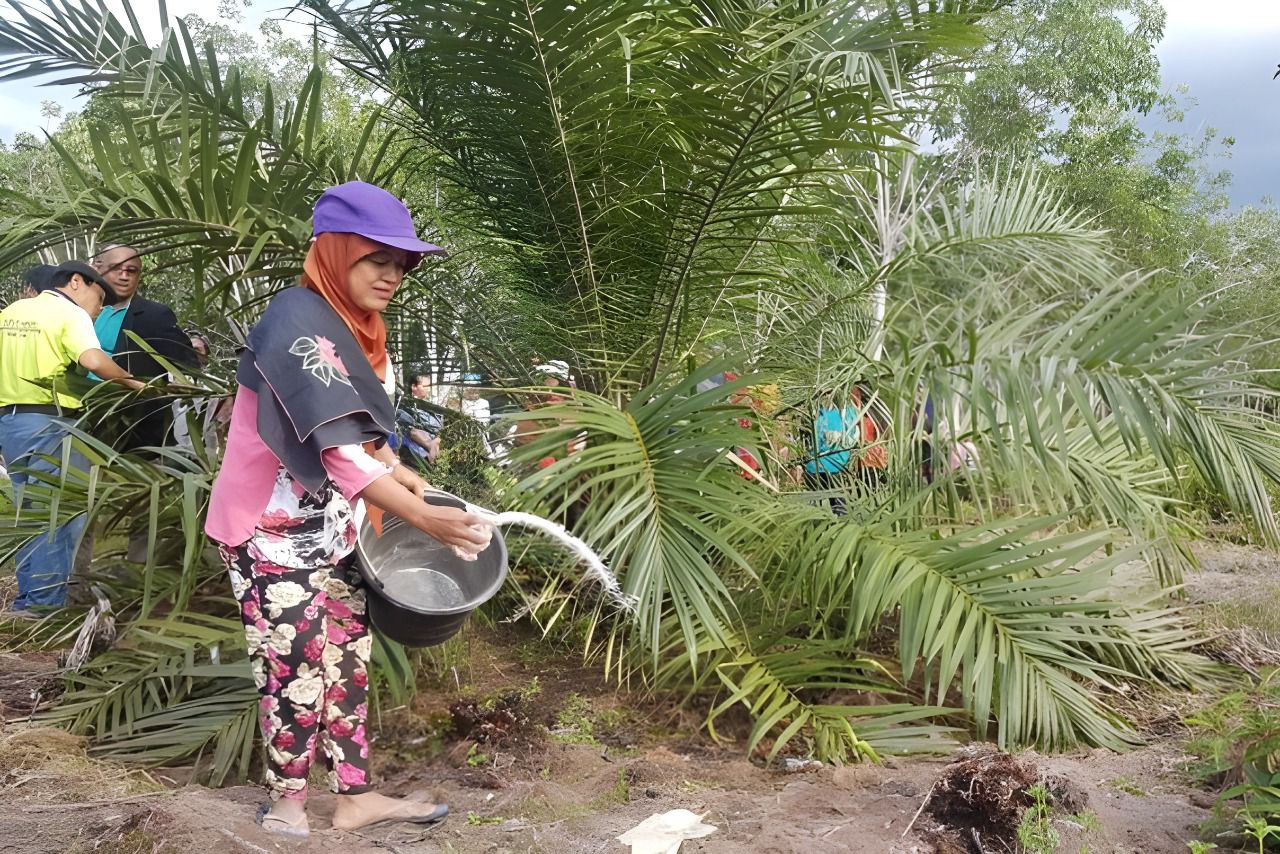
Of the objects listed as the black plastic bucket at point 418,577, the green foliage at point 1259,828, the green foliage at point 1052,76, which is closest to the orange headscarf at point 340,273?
the black plastic bucket at point 418,577

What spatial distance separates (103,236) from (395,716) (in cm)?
174

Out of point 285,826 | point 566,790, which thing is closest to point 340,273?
point 285,826

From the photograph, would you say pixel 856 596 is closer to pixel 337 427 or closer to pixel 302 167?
pixel 337 427

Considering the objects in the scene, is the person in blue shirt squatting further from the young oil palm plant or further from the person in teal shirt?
the person in teal shirt

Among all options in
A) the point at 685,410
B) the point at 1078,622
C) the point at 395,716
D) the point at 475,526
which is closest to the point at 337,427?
the point at 475,526

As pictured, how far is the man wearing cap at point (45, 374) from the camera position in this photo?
11.8ft

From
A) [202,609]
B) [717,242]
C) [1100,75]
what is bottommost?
[202,609]

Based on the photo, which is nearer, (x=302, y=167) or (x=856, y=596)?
(x=856, y=596)

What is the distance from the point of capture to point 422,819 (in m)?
2.43

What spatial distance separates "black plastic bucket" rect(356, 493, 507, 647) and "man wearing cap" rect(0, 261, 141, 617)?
1.55 metres

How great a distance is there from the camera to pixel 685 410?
2941mm

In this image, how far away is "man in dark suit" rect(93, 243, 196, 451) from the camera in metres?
3.71

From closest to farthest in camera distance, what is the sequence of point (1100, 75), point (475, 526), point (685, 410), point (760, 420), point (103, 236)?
point (475, 526) < point (685, 410) < point (103, 236) < point (760, 420) < point (1100, 75)

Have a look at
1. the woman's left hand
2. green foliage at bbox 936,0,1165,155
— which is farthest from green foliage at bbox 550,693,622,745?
green foliage at bbox 936,0,1165,155
